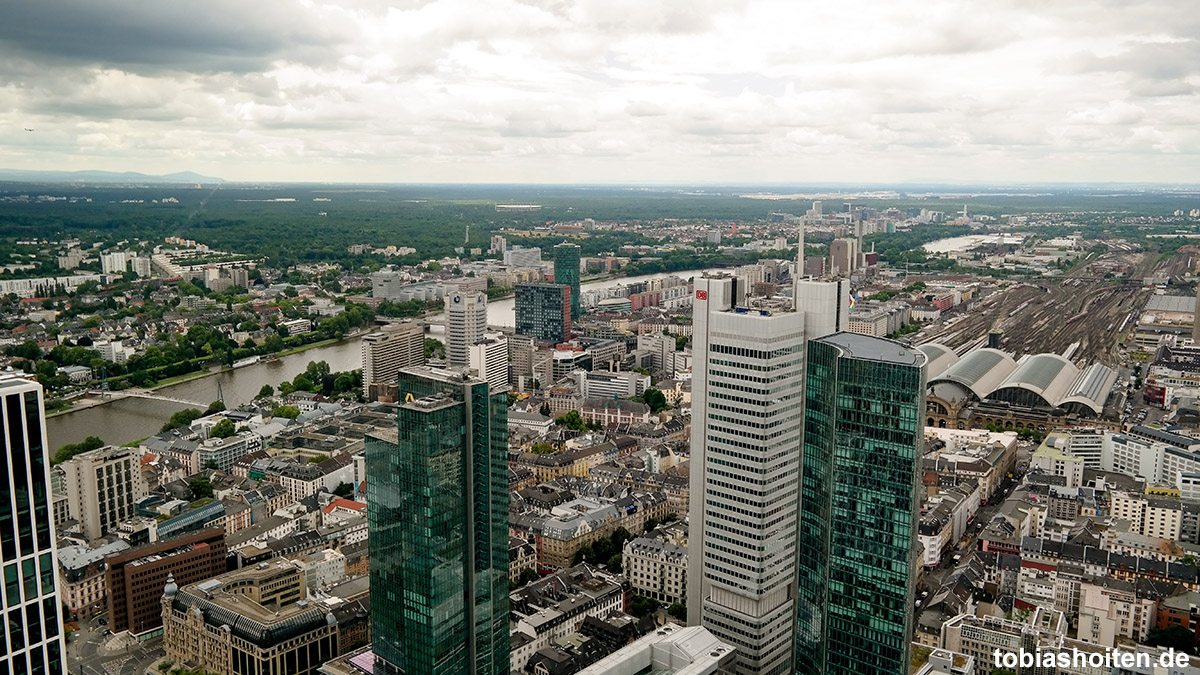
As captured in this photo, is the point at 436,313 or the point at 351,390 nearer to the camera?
the point at 351,390

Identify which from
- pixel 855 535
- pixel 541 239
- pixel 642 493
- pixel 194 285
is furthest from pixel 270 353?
pixel 541 239

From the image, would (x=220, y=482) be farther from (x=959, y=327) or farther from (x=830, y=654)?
(x=959, y=327)

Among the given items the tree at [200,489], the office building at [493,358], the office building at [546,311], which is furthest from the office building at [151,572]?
the office building at [546,311]

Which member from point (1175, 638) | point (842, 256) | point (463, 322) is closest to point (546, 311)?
point (463, 322)

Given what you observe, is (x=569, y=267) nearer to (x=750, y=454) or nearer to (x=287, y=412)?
(x=287, y=412)

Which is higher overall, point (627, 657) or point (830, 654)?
point (627, 657)

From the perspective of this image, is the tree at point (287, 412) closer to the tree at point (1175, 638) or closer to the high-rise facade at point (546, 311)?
the high-rise facade at point (546, 311)

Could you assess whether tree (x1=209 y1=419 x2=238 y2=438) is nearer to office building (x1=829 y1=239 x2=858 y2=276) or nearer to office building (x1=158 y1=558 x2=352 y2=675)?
office building (x1=158 y1=558 x2=352 y2=675)
